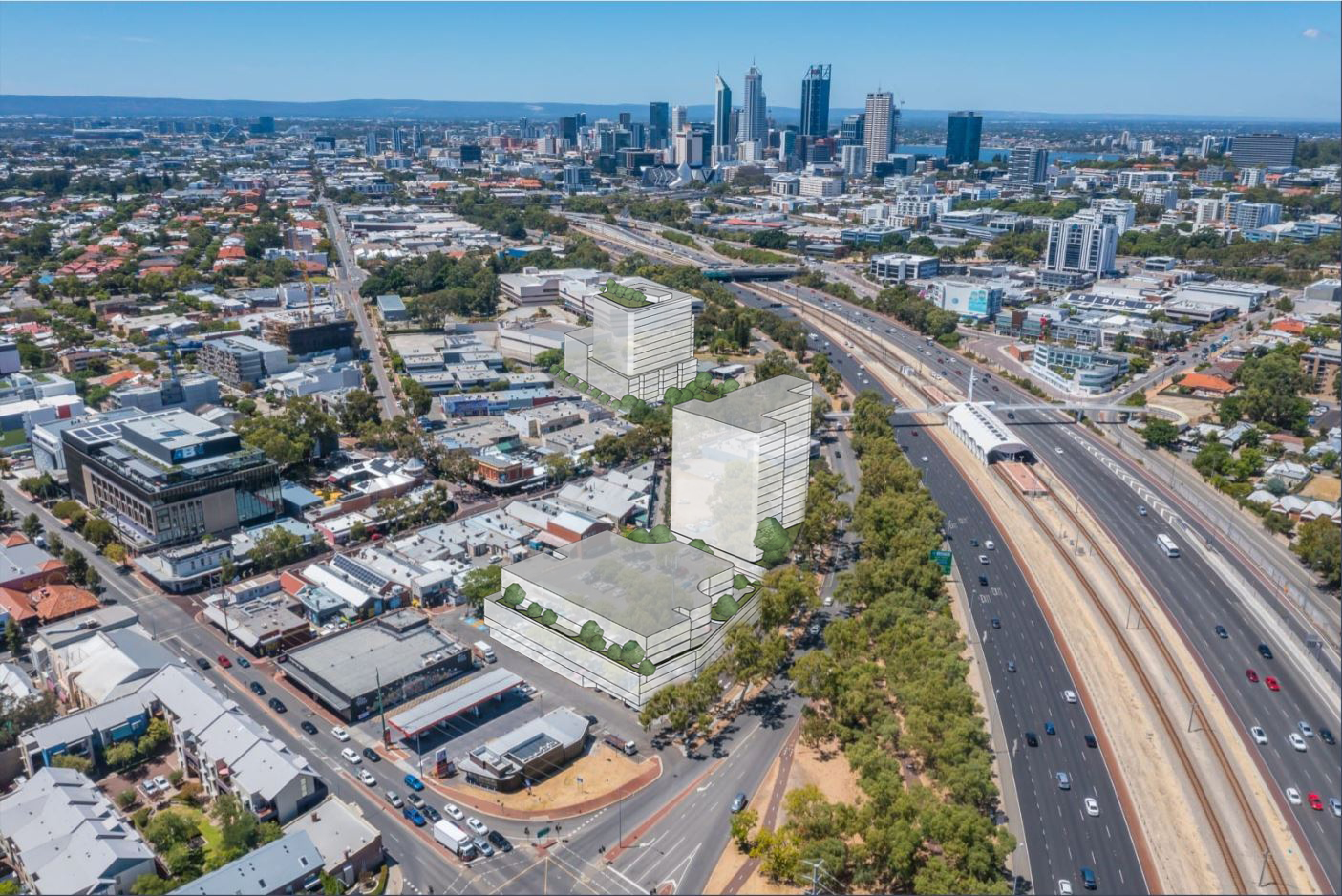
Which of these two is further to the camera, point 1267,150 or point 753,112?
point 753,112

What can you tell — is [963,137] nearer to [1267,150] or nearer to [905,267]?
[1267,150]

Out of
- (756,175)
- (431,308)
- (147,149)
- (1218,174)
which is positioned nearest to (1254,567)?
(431,308)

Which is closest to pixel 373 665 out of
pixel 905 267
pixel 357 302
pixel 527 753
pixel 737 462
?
pixel 527 753

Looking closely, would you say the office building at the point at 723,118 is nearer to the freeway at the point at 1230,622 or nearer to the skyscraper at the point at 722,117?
the skyscraper at the point at 722,117

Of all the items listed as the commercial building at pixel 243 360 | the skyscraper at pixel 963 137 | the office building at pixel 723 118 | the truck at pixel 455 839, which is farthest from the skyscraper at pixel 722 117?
the truck at pixel 455 839

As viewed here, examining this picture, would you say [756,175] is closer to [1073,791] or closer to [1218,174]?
[1218,174]

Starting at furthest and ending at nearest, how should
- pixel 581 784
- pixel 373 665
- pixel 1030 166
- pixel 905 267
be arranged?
pixel 1030 166, pixel 905 267, pixel 373 665, pixel 581 784
